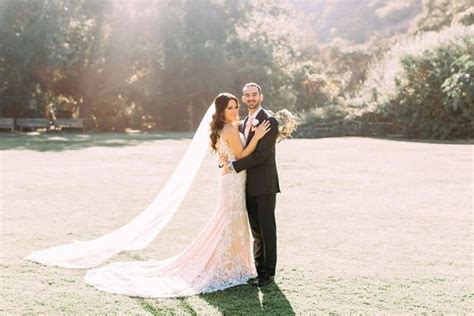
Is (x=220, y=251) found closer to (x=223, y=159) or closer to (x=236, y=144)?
(x=223, y=159)

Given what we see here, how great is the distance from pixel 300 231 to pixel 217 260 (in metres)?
3.20

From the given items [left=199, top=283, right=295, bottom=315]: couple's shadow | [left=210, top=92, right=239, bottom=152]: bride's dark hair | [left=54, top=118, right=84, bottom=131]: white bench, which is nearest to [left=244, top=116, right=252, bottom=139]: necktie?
[left=210, top=92, right=239, bottom=152]: bride's dark hair

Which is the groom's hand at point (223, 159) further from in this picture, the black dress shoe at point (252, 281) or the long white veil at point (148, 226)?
the black dress shoe at point (252, 281)

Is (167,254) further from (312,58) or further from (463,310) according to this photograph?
(312,58)

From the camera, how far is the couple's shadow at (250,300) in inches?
222

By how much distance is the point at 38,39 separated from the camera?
36.9m

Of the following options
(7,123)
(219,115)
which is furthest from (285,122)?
(7,123)

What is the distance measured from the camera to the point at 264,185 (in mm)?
6395

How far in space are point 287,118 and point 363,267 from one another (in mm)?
2362

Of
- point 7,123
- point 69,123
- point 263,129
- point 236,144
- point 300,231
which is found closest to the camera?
point 263,129

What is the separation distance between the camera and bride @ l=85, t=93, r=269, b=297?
634 centimetres

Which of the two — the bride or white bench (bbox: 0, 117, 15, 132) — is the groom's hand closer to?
the bride

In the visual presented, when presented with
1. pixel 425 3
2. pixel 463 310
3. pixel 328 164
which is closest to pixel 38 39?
pixel 328 164

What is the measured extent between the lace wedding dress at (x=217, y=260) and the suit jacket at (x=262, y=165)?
18 centimetres
